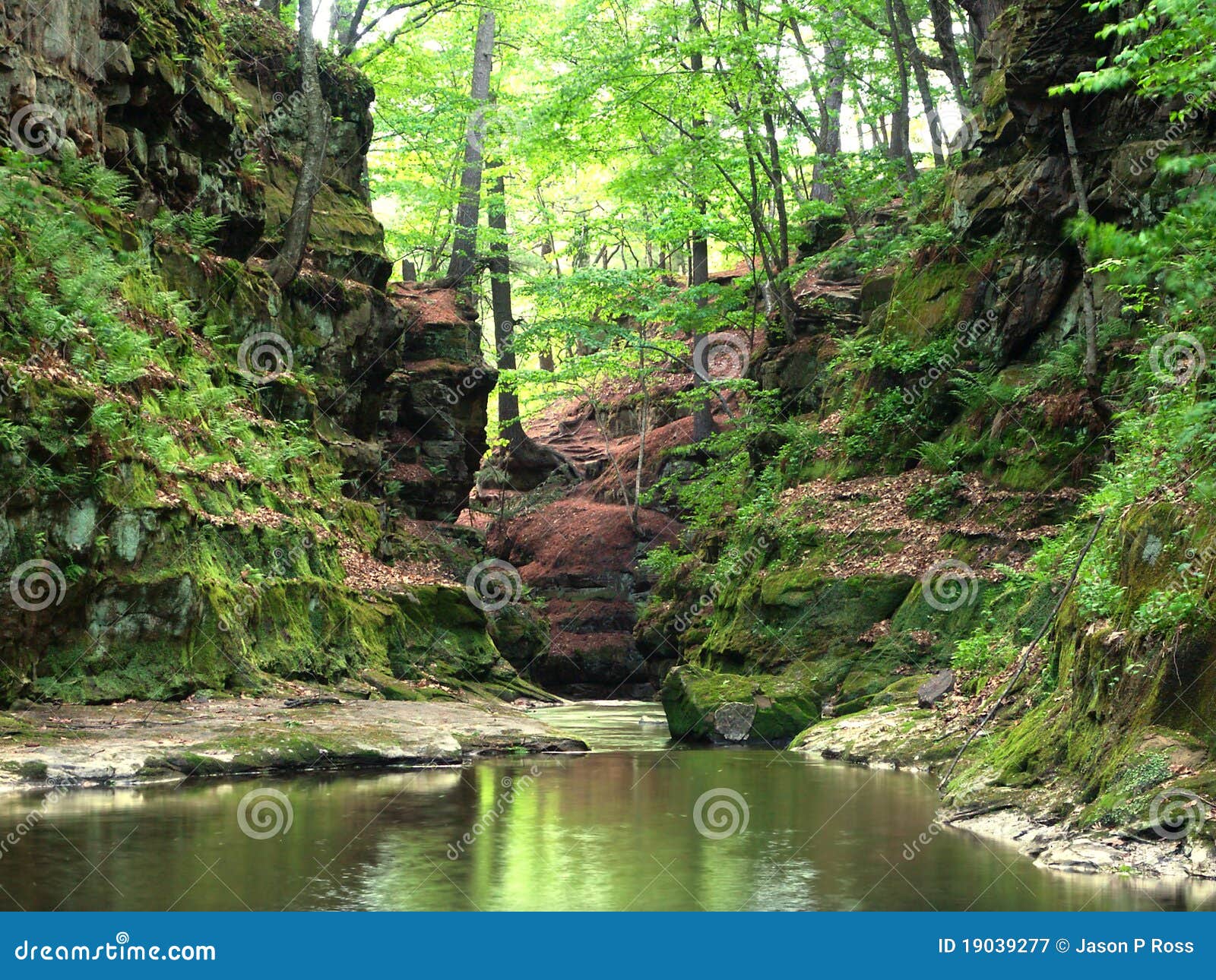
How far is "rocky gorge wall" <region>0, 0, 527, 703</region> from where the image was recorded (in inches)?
476

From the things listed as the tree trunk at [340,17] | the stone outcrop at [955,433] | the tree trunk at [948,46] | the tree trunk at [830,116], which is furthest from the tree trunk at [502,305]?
the tree trunk at [948,46]

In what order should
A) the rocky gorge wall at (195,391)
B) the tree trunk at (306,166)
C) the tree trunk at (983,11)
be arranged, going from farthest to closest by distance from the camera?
the tree trunk at (983,11) < the tree trunk at (306,166) < the rocky gorge wall at (195,391)

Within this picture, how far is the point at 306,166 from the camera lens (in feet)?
65.8

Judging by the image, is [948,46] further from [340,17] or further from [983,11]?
[340,17]

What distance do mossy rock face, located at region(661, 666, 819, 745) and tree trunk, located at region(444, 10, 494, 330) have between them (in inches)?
568

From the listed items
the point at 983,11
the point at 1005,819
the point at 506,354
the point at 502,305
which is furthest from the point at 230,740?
the point at 502,305

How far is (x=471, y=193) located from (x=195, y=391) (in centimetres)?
1476

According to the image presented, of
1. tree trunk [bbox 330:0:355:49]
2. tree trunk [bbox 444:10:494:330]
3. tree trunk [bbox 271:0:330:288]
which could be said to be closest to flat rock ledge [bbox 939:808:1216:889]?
tree trunk [bbox 271:0:330:288]

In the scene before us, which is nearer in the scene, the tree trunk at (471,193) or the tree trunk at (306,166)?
the tree trunk at (306,166)

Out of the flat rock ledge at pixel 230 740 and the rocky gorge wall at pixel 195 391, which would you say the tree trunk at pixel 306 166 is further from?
the flat rock ledge at pixel 230 740

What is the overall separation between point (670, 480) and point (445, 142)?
37.0 feet

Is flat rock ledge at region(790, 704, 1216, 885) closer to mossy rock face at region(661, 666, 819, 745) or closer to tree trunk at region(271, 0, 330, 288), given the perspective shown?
mossy rock face at region(661, 666, 819, 745)

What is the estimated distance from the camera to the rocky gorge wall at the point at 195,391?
39.7ft

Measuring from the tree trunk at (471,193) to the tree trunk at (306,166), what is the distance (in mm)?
8284
